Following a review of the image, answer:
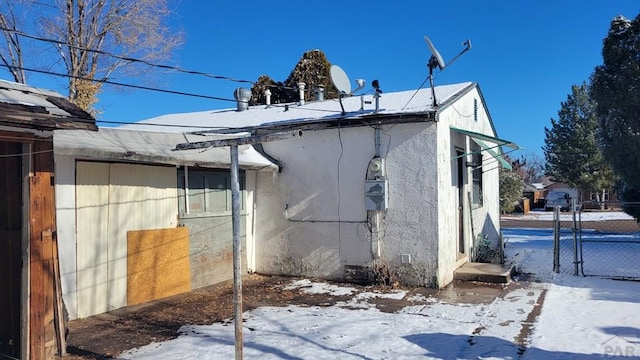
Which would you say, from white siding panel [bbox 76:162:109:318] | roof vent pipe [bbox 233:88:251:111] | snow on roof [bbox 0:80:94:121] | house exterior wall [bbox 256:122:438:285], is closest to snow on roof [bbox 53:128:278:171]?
white siding panel [bbox 76:162:109:318]

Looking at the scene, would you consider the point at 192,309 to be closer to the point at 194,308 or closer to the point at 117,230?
the point at 194,308

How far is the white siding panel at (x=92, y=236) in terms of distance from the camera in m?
6.93

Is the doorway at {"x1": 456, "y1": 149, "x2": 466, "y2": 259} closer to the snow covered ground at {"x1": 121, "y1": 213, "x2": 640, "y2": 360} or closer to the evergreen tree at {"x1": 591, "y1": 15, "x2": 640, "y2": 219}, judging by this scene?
the snow covered ground at {"x1": 121, "y1": 213, "x2": 640, "y2": 360}

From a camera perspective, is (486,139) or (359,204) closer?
(359,204)

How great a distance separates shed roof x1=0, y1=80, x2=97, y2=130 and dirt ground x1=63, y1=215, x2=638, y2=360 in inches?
107

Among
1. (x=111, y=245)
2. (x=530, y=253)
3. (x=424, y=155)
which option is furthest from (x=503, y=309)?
(x=530, y=253)

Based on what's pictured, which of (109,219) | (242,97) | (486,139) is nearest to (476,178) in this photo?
(486,139)

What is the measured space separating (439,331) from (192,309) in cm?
393

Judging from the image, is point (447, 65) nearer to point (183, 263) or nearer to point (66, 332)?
point (183, 263)

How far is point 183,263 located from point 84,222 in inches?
86.4

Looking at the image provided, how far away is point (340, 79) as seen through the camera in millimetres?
10172

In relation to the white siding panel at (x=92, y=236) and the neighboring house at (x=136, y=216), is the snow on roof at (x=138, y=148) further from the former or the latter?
the white siding panel at (x=92, y=236)

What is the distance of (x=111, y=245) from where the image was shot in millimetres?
7398

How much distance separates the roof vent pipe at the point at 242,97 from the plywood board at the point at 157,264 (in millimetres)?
6099
